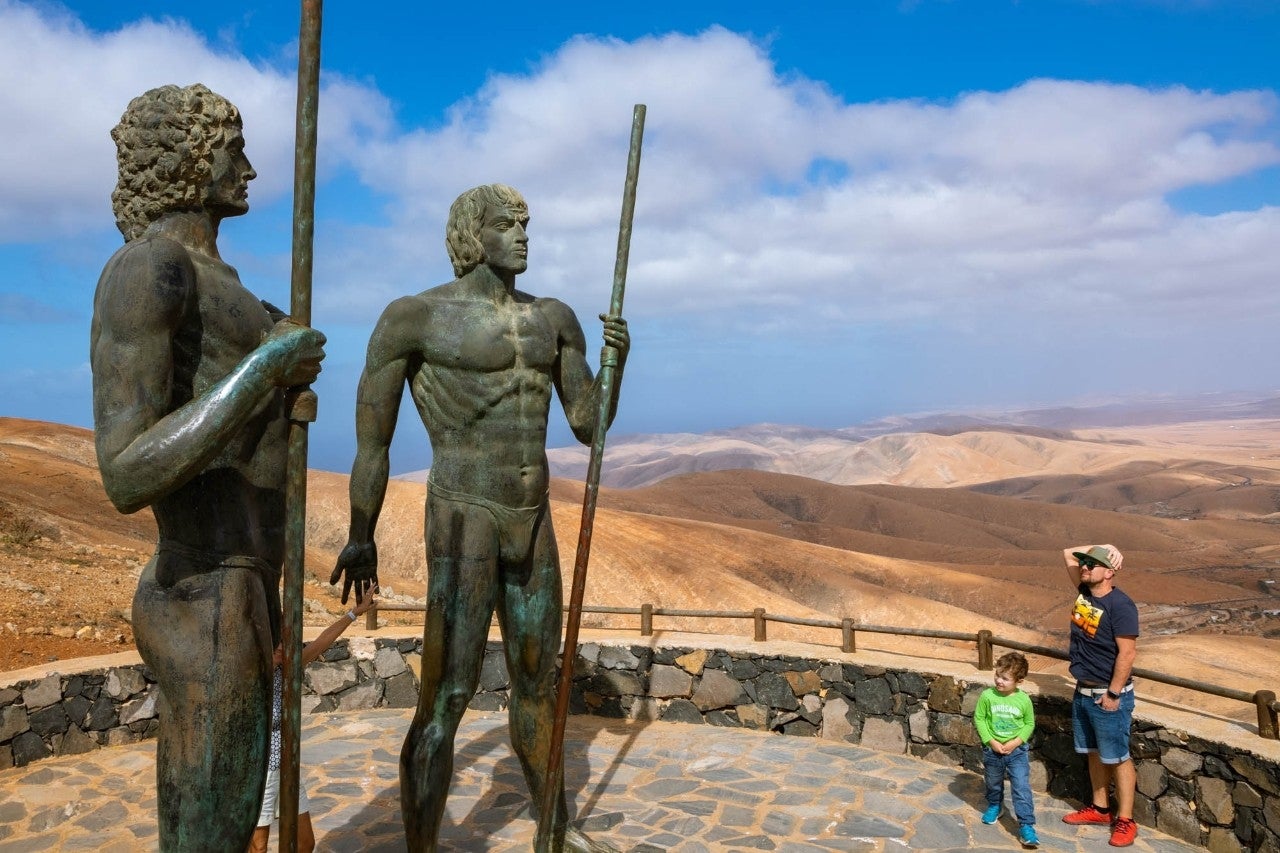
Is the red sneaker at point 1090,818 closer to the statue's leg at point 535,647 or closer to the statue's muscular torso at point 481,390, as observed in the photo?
the statue's leg at point 535,647

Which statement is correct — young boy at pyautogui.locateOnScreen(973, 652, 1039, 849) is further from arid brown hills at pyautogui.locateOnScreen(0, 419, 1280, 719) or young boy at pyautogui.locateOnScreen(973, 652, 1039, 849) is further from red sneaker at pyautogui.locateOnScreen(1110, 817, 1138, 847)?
arid brown hills at pyautogui.locateOnScreen(0, 419, 1280, 719)

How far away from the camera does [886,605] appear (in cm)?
1842

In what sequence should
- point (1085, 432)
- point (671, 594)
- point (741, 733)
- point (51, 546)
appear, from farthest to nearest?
point (1085, 432) < point (671, 594) < point (51, 546) < point (741, 733)

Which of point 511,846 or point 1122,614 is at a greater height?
point 1122,614

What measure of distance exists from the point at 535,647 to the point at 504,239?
172cm

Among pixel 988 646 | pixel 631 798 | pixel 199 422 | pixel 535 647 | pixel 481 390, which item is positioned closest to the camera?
pixel 199 422

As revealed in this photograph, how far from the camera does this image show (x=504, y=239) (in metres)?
4.27

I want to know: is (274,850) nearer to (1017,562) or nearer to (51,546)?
(51,546)

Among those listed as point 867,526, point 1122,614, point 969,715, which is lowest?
point 867,526

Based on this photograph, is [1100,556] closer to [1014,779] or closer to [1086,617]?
[1086,617]

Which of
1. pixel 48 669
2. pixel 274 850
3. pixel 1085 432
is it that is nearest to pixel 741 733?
pixel 274 850

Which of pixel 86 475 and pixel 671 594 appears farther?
pixel 86 475

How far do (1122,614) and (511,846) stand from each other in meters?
3.30

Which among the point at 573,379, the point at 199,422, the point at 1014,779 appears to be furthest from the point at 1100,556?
the point at 199,422
